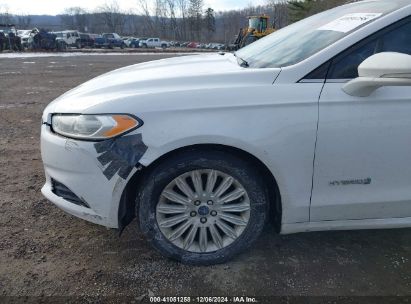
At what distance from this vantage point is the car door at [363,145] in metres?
2.31

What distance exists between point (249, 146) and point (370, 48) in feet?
3.23

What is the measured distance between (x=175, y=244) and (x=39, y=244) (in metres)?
1.08

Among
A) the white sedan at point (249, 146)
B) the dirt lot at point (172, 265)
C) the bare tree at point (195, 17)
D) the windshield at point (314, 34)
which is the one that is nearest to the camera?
the white sedan at point (249, 146)

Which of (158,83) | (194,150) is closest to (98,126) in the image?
(158,83)

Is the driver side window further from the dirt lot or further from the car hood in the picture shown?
the dirt lot

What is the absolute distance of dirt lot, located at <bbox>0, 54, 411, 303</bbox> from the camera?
2.41 m

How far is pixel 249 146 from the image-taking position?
91.0 inches

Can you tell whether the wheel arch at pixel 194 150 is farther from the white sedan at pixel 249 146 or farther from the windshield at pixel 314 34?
the windshield at pixel 314 34

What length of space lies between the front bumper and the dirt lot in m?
0.39

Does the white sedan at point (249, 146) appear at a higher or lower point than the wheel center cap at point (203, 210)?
higher

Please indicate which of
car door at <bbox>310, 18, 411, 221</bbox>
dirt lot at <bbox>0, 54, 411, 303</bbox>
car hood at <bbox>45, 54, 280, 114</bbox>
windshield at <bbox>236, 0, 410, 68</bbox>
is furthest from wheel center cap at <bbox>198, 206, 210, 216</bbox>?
windshield at <bbox>236, 0, 410, 68</bbox>

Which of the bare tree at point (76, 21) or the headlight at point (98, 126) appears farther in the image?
the bare tree at point (76, 21)

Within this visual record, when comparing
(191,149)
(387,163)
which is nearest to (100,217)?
(191,149)

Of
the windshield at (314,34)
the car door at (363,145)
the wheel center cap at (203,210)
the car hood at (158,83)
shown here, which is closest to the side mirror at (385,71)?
the car door at (363,145)
